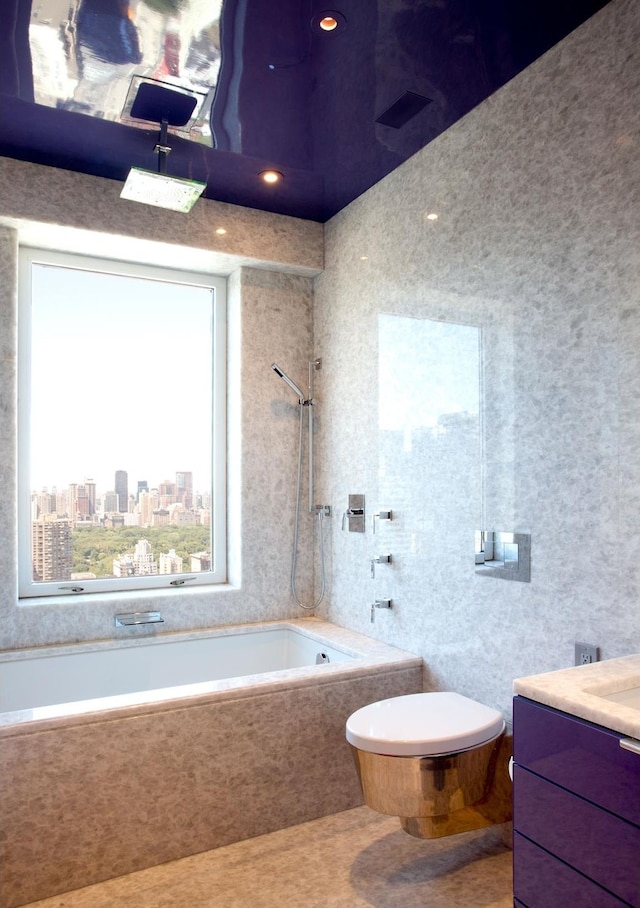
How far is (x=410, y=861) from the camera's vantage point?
2.36m

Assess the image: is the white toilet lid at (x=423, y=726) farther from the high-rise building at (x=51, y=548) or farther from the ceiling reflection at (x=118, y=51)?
the ceiling reflection at (x=118, y=51)

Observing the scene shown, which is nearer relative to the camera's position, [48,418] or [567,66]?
[567,66]

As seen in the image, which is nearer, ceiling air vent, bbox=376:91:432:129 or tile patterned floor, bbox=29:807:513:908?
tile patterned floor, bbox=29:807:513:908

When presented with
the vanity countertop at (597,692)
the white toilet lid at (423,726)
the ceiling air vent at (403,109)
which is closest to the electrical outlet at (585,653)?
the vanity countertop at (597,692)

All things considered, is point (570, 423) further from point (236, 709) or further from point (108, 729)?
point (108, 729)

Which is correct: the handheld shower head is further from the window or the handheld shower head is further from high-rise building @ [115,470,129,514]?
high-rise building @ [115,470,129,514]

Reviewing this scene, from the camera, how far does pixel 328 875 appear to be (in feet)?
7.45

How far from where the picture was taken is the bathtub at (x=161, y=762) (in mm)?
2145

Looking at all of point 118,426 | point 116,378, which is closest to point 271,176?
point 116,378

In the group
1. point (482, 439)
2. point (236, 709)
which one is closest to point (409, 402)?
point (482, 439)

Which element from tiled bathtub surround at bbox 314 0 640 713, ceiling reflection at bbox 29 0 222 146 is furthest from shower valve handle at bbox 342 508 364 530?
ceiling reflection at bbox 29 0 222 146

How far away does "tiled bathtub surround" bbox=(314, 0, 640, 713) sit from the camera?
2.04 metres

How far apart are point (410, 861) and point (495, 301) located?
79.1 inches

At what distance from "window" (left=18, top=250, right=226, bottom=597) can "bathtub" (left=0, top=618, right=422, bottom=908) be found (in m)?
A: 0.60
